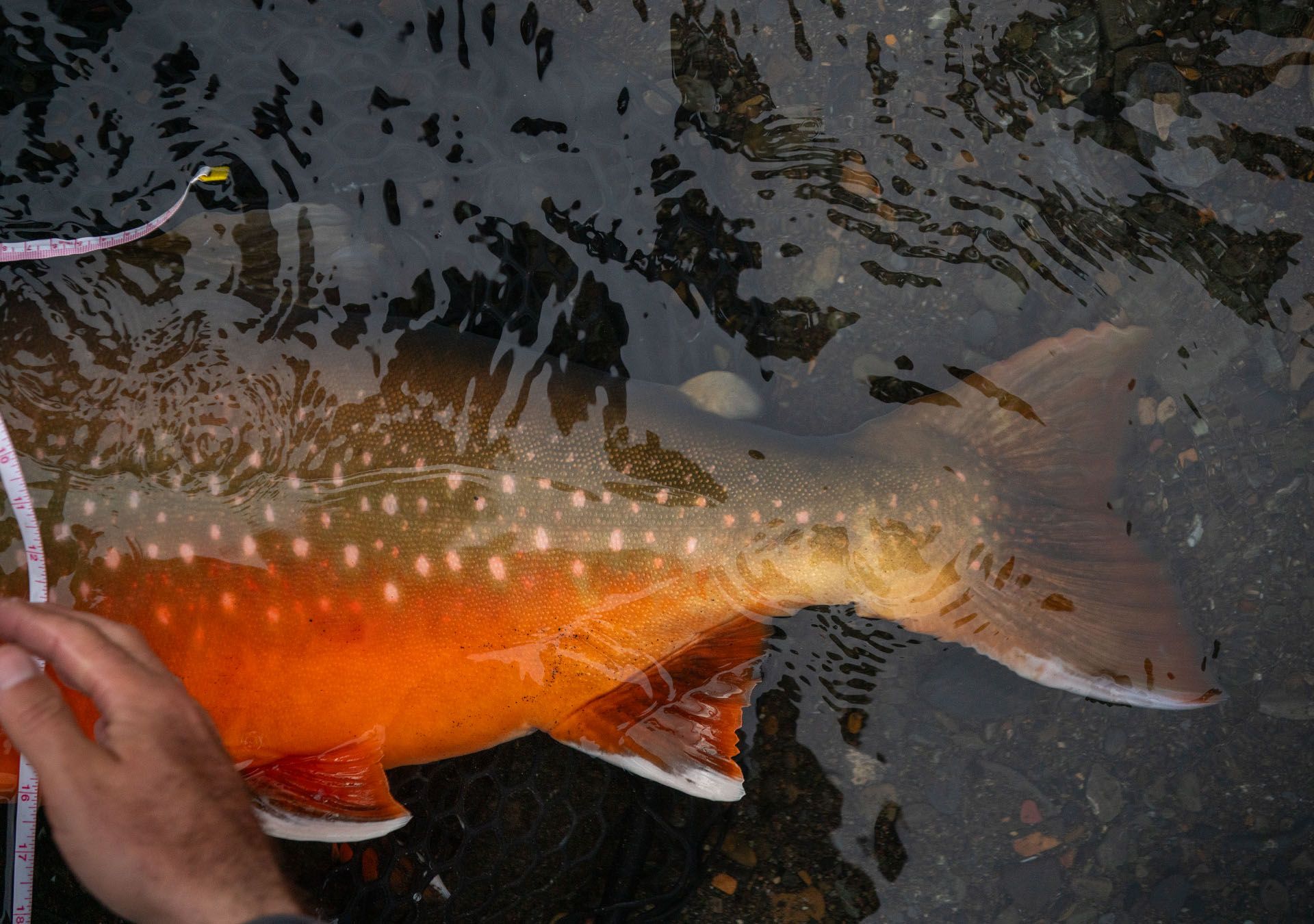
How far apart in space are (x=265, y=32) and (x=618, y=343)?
1321 millimetres

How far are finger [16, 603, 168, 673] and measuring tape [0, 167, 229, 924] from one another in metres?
0.49

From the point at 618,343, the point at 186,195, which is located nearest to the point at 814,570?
the point at 618,343

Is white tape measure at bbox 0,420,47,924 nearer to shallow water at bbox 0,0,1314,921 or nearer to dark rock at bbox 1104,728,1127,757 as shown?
shallow water at bbox 0,0,1314,921

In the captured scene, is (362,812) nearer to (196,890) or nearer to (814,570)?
(196,890)

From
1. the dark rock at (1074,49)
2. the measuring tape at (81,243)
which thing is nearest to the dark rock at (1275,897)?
the dark rock at (1074,49)

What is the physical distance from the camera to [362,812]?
2229 mm

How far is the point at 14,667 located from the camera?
1.57 metres

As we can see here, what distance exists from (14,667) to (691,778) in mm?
1458

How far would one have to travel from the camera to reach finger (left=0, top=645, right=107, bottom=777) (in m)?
1.54

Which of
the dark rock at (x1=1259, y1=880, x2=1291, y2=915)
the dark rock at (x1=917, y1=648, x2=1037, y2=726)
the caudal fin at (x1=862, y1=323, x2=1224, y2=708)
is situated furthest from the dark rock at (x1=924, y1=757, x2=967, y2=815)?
the dark rock at (x1=1259, y1=880, x2=1291, y2=915)

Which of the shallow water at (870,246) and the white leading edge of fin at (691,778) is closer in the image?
the white leading edge of fin at (691,778)

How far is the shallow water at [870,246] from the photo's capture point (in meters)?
2.49

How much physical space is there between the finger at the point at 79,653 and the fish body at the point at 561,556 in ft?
1.63

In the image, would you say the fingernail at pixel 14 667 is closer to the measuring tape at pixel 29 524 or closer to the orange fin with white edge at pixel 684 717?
the measuring tape at pixel 29 524
